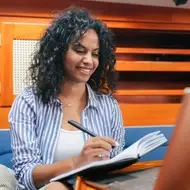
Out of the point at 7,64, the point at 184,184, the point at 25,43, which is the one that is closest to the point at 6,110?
the point at 7,64

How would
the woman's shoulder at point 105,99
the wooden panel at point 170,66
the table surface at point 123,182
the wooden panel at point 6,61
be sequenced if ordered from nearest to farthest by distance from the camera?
the table surface at point 123,182
the woman's shoulder at point 105,99
the wooden panel at point 6,61
the wooden panel at point 170,66

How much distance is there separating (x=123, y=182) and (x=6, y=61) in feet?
4.58

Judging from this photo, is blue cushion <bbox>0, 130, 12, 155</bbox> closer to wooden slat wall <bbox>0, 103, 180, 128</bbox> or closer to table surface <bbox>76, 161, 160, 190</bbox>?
wooden slat wall <bbox>0, 103, 180, 128</bbox>

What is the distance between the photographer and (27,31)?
2055mm

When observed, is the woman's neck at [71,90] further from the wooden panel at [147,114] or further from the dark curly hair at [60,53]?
the wooden panel at [147,114]

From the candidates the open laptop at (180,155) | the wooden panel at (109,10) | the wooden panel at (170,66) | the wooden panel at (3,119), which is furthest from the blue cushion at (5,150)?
the open laptop at (180,155)

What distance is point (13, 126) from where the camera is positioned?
1.21 m

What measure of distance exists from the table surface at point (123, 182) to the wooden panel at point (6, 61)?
1.29m

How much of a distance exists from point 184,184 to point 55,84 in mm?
969

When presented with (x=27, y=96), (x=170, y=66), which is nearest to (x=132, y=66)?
(x=170, y=66)

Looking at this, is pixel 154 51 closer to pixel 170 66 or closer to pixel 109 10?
pixel 170 66

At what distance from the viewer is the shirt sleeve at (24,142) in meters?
1.12

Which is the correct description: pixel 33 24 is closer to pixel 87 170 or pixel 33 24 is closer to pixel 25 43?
pixel 25 43

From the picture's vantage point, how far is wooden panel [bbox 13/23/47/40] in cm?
203
